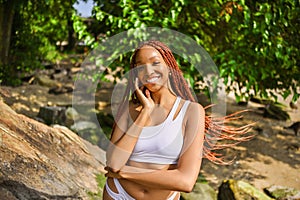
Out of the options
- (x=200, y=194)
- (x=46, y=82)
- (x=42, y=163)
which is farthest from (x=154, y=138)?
(x=46, y=82)

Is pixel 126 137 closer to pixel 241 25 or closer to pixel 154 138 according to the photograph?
pixel 154 138

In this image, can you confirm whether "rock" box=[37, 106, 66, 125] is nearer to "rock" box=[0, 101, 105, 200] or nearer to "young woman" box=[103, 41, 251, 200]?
"rock" box=[0, 101, 105, 200]

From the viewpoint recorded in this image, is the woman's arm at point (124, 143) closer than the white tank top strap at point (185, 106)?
Yes

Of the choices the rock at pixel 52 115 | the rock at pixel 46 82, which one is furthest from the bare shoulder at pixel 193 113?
the rock at pixel 46 82

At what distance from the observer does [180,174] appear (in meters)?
2.28

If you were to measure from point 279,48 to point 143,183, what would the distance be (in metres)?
5.02

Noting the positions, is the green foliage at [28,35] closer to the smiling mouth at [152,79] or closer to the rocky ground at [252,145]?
the rocky ground at [252,145]

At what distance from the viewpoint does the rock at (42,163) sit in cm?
405

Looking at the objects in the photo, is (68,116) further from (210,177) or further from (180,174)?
(180,174)

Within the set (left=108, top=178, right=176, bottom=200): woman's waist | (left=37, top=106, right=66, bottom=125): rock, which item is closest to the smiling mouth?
(left=108, top=178, right=176, bottom=200): woman's waist

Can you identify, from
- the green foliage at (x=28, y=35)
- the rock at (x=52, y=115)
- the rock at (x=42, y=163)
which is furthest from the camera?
the green foliage at (x=28, y=35)

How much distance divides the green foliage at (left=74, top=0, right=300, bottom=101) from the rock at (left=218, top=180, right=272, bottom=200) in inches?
61.3

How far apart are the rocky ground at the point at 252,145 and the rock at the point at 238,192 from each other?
1.08 m

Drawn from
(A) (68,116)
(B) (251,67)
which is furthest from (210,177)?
(A) (68,116)
